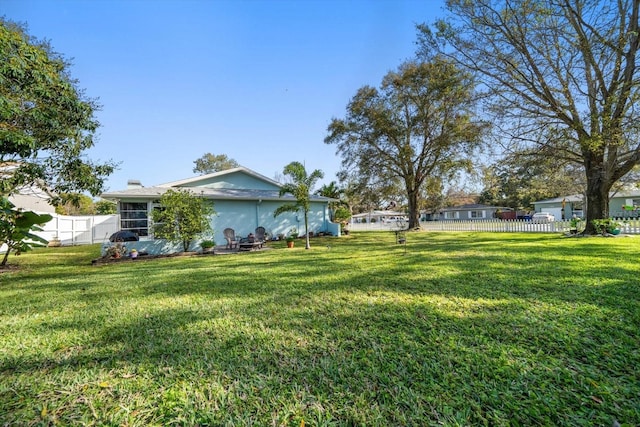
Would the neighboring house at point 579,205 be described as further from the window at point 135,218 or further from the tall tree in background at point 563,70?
the window at point 135,218

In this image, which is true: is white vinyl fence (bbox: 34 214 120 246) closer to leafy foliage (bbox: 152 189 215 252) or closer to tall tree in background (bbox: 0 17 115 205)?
leafy foliage (bbox: 152 189 215 252)

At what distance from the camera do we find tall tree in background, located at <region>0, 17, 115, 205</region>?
21.4 ft

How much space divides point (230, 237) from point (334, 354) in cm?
1283

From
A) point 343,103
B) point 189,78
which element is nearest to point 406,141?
point 343,103

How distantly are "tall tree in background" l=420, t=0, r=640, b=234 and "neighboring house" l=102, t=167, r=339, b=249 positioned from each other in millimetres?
11447

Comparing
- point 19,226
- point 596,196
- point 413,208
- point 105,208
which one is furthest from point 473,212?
point 105,208

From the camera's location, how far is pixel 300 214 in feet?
59.5

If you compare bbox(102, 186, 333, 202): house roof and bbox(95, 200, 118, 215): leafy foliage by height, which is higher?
bbox(95, 200, 118, 215): leafy foliage

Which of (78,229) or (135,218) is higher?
(135,218)

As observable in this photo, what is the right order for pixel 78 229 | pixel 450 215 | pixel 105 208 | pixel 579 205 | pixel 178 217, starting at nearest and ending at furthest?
pixel 178 217 < pixel 78 229 < pixel 105 208 < pixel 579 205 < pixel 450 215

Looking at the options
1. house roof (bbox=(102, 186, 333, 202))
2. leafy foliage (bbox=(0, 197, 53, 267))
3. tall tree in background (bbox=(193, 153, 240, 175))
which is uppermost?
tall tree in background (bbox=(193, 153, 240, 175))

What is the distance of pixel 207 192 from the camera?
14.9 metres

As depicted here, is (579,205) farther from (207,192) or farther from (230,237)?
(207,192)

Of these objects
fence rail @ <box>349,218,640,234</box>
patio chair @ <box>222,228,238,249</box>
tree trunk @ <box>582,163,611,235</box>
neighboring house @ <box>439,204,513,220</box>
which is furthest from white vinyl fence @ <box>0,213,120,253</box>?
neighboring house @ <box>439,204,513,220</box>
